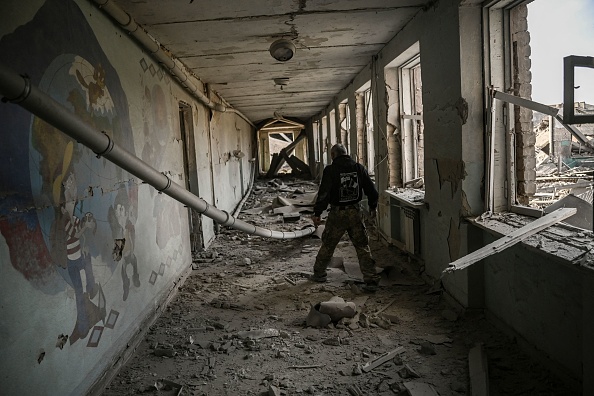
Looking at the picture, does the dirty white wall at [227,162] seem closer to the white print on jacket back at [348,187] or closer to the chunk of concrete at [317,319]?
the white print on jacket back at [348,187]

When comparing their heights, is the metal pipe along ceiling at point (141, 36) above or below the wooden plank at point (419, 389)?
above

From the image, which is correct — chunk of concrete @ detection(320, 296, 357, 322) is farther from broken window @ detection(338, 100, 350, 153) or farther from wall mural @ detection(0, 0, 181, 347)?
broken window @ detection(338, 100, 350, 153)

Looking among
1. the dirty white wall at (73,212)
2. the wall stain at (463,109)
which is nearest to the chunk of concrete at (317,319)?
the dirty white wall at (73,212)

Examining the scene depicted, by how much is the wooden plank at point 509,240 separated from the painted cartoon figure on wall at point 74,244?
264 centimetres

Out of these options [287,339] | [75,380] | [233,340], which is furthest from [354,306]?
[75,380]

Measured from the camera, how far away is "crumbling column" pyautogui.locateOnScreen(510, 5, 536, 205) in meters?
3.79

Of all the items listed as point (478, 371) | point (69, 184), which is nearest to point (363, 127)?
point (478, 371)

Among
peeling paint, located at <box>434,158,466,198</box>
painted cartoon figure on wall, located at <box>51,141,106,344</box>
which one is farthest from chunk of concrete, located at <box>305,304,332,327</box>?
painted cartoon figure on wall, located at <box>51,141,106,344</box>

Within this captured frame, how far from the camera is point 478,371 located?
308cm

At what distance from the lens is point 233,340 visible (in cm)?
400

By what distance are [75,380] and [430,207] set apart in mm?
4018

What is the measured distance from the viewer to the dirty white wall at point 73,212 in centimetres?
233

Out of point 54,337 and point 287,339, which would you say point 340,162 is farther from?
point 54,337

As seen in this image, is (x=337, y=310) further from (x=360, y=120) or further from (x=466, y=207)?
(x=360, y=120)
